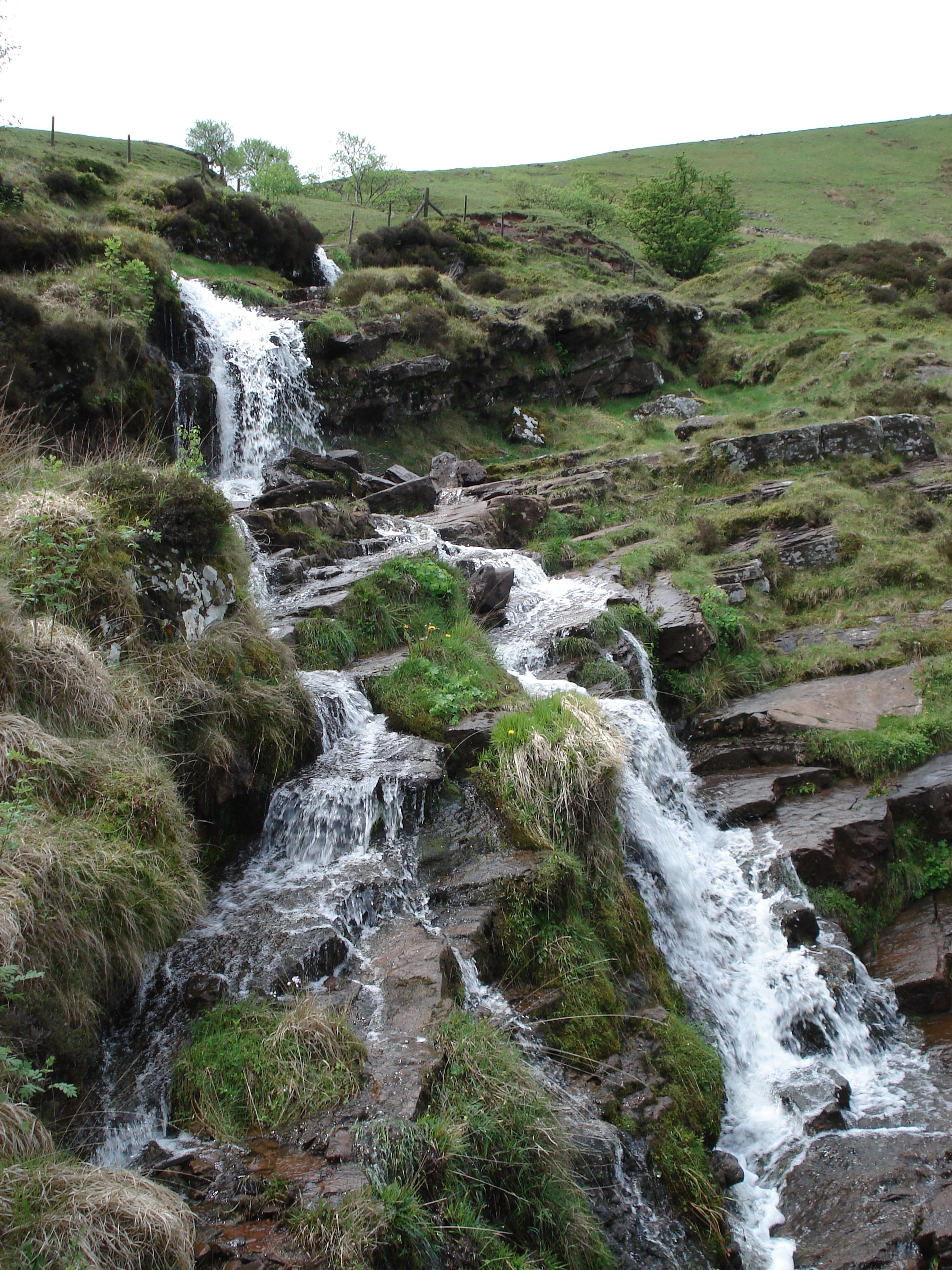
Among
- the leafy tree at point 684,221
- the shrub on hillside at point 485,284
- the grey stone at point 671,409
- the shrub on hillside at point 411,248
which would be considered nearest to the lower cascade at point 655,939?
the grey stone at point 671,409

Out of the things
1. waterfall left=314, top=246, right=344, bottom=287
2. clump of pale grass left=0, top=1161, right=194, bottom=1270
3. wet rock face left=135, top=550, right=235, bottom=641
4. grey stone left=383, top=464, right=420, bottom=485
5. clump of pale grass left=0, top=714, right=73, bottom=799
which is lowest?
clump of pale grass left=0, top=1161, right=194, bottom=1270

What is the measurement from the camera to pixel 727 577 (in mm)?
12805

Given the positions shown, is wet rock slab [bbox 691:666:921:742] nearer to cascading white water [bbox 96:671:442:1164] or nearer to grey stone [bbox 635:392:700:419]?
cascading white water [bbox 96:671:442:1164]

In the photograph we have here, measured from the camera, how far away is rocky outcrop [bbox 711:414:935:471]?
16406mm

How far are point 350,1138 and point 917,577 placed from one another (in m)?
11.8

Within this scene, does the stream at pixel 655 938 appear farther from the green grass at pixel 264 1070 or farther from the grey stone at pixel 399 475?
the grey stone at pixel 399 475

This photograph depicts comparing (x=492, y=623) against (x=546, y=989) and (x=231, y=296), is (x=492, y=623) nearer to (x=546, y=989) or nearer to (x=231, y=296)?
(x=546, y=989)

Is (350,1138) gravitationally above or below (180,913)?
below

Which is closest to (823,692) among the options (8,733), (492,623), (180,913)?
(492,623)

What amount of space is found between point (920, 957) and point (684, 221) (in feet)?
123

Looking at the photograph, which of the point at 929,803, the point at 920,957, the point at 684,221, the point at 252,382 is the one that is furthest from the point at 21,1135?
the point at 684,221

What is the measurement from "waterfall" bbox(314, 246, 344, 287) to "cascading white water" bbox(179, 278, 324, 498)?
25.4 feet

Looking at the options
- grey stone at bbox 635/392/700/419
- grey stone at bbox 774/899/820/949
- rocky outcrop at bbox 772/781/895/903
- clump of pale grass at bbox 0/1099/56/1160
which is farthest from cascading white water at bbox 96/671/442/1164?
grey stone at bbox 635/392/700/419

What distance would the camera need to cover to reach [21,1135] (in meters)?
3.31
